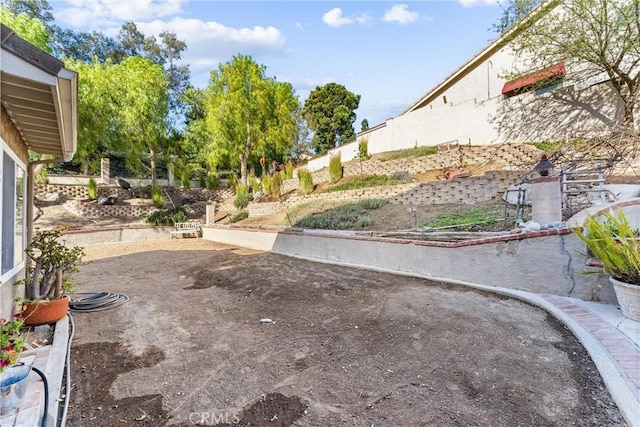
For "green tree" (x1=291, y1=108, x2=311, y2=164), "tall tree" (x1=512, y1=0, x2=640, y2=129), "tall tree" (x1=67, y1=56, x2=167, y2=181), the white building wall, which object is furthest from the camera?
"green tree" (x1=291, y1=108, x2=311, y2=164)

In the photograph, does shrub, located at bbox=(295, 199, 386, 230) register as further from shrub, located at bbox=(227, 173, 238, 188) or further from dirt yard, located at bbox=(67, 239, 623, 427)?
shrub, located at bbox=(227, 173, 238, 188)

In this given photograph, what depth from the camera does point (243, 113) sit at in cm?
1995

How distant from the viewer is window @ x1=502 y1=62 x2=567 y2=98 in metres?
11.9

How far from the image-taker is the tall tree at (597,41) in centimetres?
1013

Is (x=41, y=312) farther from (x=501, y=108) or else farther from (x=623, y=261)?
(x=501, y=108)

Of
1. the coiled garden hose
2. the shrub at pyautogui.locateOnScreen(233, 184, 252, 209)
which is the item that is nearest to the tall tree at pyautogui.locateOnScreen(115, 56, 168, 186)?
the shrub at pyautogui.locateOnScreen(233, 184, 252, 209)

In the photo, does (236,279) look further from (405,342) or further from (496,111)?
(496,111)

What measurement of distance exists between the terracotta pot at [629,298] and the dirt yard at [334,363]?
0.70 m

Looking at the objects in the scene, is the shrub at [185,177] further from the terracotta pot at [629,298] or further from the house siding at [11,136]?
Answer: the terracotta pot at [629,298]

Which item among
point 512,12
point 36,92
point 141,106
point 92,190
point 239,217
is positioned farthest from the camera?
point 92,190

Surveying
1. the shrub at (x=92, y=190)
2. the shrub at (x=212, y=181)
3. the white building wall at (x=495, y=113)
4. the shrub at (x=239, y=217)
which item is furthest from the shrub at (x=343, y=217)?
the shrub at (x=212, y=181)

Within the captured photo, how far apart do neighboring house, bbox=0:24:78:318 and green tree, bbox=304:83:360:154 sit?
104 feet

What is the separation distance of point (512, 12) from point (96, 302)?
16936 mm

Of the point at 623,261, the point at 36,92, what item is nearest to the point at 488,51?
the point at 623,261
